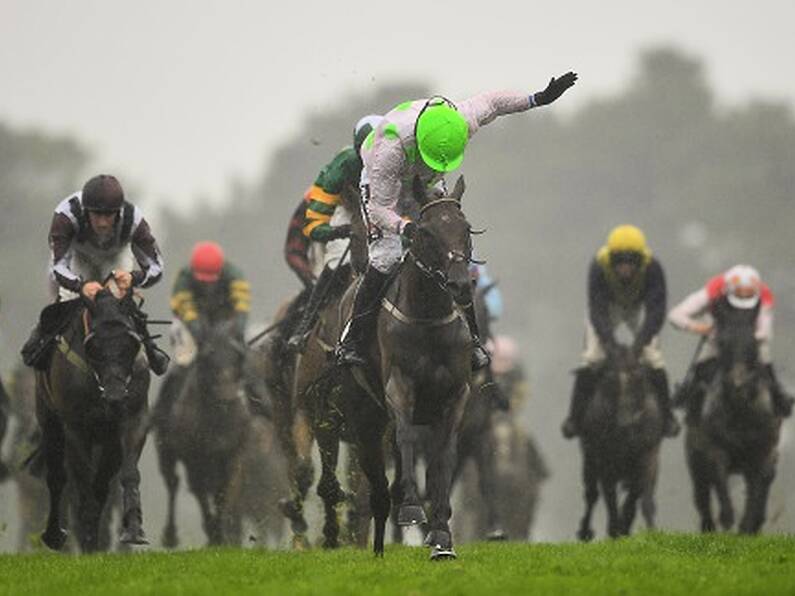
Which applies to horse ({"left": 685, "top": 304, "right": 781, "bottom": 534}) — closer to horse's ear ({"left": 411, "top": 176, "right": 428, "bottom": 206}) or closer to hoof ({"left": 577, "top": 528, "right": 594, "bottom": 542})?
hoof ({"left": 577, "top": 528, "right": 594, "bottom": 542})

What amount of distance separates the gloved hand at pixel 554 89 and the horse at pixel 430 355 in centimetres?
138

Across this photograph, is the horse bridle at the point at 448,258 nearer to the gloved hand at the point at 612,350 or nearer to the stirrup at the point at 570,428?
the gloved hand at the point at 612,350

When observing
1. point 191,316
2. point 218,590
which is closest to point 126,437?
point 218,590

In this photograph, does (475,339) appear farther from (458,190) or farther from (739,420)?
(739,420)

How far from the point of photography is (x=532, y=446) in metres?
31.4

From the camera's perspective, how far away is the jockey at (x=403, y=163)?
51.8 feet

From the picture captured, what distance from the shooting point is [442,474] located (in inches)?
602

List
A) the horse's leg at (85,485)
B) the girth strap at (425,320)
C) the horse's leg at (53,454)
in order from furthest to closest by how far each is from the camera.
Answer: the horse's leg at (53,454), the horse's leg at (85,485), the girth strap at (425,320)

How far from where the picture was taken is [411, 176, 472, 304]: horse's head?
14.9 metres

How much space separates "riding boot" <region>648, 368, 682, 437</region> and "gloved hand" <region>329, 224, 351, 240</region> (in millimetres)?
4976

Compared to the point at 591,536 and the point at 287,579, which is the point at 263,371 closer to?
the point at 591,536

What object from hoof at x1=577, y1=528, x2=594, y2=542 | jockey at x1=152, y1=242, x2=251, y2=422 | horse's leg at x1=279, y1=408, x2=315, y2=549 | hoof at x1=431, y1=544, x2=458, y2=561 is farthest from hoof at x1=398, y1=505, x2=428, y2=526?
jockey at x1=152, y1=242, x2=251, y2=422

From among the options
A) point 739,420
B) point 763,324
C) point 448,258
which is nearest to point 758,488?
point 739,420

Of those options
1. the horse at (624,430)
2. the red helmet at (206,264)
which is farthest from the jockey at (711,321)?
the red helmet at (206,264)
